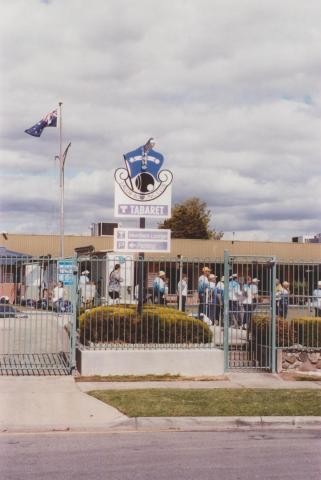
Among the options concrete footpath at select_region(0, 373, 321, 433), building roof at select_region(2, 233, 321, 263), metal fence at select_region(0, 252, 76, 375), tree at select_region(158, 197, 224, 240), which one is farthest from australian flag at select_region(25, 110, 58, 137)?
tree at select_region(158, 197, 224, 240)

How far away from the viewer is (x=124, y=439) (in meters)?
8.99

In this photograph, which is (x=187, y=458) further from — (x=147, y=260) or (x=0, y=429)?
(x=147, y=260)

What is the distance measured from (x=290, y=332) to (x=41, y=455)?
7.41m

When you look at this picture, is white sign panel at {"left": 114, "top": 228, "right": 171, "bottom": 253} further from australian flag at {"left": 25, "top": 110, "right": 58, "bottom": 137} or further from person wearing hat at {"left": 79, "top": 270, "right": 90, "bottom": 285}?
australian flag at {"left": 25, "top": 110, "right": 58, "bottom": 137}

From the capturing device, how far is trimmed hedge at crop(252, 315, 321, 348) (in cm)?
1431

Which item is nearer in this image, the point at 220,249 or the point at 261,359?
the point at 261,359

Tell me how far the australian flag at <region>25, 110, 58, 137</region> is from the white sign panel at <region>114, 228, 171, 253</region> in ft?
60.0

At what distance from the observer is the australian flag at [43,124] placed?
31.5 m

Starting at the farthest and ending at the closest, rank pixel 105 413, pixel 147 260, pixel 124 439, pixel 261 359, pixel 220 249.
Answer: pixel 220 249
pixel 261 359
pixel 147 260
pixel 105 413
pixel 124 439

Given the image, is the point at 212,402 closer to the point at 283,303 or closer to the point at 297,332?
Answer: the point at 297,332

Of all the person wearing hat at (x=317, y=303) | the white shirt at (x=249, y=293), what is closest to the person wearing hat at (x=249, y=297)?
the white shirt at (x=249, y=293)

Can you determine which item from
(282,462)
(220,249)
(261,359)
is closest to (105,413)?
(282,462)

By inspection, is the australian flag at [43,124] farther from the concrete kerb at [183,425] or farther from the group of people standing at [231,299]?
the concrete kerb at [183,425]

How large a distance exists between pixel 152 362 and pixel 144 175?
3.83m
